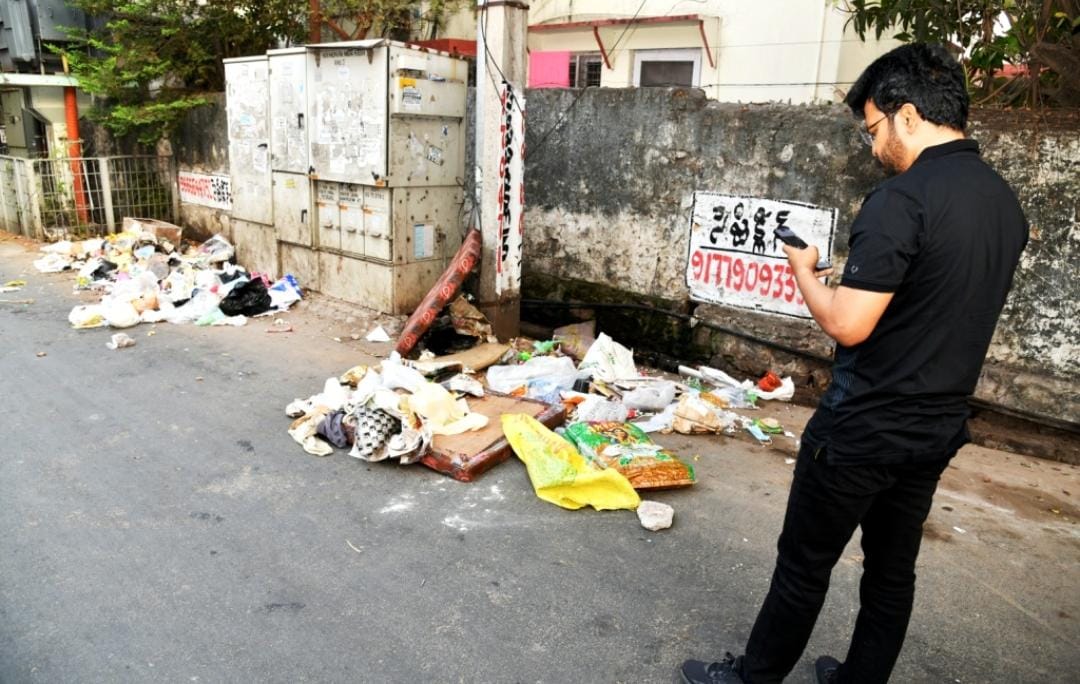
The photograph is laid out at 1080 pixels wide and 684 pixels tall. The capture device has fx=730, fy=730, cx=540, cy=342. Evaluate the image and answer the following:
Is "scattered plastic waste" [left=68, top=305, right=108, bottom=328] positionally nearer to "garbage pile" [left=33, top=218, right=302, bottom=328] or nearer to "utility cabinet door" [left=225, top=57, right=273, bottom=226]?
"garbage pile" [left=33, top=218, right=302, bottom=328]

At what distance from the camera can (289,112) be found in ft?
23.6

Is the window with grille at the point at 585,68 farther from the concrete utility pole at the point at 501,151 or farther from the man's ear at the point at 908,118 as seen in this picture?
the man's ear at the point at 908,118

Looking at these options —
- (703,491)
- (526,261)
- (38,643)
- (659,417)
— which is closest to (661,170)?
(526,261)

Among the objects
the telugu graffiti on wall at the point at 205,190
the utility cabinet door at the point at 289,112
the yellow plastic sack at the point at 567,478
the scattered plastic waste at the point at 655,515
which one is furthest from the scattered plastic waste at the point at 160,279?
the scattered plastic waste at the point at 655,515

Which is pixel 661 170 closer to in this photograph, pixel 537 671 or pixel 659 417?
pixel 659 417

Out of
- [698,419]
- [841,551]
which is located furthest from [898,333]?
[698,419]

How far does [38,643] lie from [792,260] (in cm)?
299

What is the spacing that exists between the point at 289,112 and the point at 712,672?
654 cm

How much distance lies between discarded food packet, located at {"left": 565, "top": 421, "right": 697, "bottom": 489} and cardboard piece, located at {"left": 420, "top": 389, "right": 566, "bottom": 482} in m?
0.32

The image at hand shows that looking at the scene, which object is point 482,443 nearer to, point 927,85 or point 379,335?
point 379,335

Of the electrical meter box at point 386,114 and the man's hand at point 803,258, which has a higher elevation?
the electrical meter box at point 386,114

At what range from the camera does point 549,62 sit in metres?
11.5

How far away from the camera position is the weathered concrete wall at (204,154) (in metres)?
8.91

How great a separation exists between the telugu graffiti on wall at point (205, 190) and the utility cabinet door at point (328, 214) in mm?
2118
